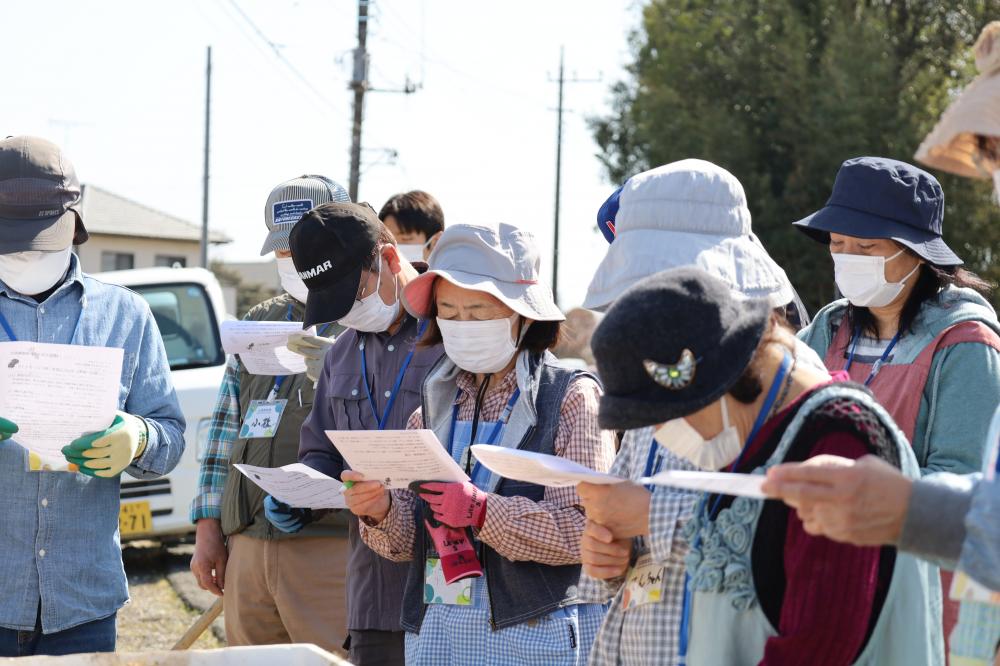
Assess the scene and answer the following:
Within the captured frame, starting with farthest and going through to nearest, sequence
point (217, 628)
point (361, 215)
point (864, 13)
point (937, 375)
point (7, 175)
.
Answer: point (864, 13) < point (217, 628) < point (361, 215) < point (7, 175) < point (937, 375)

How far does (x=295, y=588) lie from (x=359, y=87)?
18498 mm

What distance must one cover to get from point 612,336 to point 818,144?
2087 cm

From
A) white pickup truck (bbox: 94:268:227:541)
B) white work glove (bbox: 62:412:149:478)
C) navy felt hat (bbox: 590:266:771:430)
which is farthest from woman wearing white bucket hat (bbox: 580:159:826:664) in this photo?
white pickup truck (bbox: 94:268:227:541)

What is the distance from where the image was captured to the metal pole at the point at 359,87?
20.9 meters

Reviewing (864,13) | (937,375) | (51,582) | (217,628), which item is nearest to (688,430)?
(937,375)

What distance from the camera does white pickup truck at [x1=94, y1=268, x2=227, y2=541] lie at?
30.0 feet

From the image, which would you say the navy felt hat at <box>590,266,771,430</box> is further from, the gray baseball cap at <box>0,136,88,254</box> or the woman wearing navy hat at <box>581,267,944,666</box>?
the gray baseball cap at <box>0,136,88,254</box>

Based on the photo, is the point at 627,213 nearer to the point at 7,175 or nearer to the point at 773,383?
the point at 773,383

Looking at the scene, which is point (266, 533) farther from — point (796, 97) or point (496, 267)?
point (796, 97)

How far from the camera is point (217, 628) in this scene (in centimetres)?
793

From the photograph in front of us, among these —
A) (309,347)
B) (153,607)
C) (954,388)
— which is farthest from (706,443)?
(153,607)

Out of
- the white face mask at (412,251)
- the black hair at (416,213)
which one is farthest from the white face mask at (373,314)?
the black hair at (416,213)

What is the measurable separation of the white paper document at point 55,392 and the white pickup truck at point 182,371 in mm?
5726

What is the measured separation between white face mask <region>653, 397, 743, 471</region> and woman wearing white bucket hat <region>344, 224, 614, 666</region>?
2.65 ft
